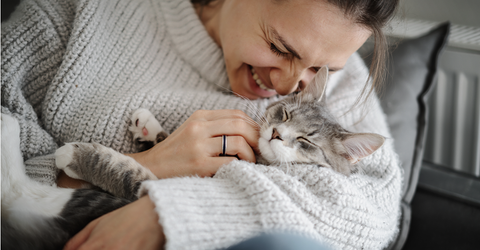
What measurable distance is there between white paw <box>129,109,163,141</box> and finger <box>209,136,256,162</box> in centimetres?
24

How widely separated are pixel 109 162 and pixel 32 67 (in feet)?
1.53

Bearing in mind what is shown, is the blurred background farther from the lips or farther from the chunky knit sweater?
the lips

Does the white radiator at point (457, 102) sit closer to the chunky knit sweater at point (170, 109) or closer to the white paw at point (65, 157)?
the chunky knit sweater at point (170, 109)

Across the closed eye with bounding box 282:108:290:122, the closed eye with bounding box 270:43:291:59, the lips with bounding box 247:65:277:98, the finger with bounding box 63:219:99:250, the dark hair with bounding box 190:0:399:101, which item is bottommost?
the finger with bounding box 63:219:99:250

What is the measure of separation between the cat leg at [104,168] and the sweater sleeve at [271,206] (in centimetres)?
15

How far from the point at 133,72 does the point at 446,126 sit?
1868 mm

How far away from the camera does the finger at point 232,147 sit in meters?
0.85

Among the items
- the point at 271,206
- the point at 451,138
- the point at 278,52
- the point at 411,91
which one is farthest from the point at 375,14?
the point at 451,138

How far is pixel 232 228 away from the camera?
66cm

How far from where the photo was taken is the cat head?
2.89 ft

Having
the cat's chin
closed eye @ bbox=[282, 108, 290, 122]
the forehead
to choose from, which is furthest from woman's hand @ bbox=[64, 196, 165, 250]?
the forehead

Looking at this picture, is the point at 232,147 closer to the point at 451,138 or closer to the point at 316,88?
the point at 316,88

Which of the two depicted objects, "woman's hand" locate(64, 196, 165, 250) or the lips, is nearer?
"woman's hand" locate(64, 196, 165, 250)

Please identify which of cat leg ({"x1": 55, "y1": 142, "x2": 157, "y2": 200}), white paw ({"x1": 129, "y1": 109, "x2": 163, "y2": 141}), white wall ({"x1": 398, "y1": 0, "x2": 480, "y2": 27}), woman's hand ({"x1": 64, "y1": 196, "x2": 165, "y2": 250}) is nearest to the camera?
woman's hand ({"x1": 64, "y1": 196, "x2": 165, "y2": 250})
